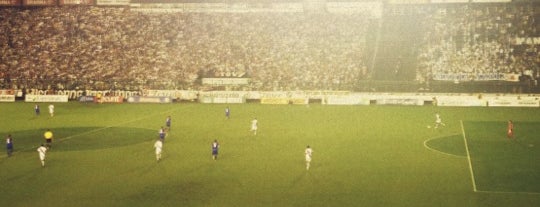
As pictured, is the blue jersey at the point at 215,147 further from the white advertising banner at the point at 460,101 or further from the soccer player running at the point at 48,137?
the white advertising banner at the point at 460,101

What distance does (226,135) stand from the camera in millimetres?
38125

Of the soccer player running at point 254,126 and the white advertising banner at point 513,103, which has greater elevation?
the white advertising banner at point 513,103

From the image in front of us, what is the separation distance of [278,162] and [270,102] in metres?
31.5

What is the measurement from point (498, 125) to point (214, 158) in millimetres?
23892

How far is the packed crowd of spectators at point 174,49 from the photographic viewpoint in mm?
66188

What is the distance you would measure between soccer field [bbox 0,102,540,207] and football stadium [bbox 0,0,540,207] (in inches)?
5.7

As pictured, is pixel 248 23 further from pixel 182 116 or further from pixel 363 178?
pixel 363 178

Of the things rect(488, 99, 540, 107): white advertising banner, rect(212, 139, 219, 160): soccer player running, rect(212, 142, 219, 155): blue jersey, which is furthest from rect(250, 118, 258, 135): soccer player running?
rect(488, 99, 540, 107): white advertising banner

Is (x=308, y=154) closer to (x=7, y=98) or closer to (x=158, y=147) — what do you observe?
(x=158, y=147)

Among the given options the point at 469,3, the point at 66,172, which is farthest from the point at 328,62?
the point at 66,172

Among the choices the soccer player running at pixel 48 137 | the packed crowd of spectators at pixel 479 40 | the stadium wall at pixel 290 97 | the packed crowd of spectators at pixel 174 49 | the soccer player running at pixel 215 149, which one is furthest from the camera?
the packed crowd of spectators at pixel 174 49

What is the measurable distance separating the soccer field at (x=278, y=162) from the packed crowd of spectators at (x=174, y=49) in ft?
58.5

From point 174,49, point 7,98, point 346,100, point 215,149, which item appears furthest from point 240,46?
point 215,149

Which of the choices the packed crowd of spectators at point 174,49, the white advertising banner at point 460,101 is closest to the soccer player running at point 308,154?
the white advertising banner at point 460,101
